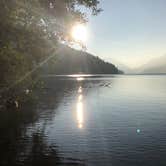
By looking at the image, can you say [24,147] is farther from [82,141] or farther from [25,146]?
[82,141]

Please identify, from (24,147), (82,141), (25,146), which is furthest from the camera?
(82,141)

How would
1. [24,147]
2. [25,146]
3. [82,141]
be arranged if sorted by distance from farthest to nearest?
[82,141] < [25,146] < [24,147]

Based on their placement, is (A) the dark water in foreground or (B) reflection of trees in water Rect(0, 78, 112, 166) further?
(A) the dark water in foreground

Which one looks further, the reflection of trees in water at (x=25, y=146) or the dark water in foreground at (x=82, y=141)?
the dark water in foreground at (x=82, y=141)

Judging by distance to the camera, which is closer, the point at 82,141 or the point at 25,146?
the point at 25,146

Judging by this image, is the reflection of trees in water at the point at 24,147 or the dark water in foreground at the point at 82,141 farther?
the dark water in foreground at the point at 82,141

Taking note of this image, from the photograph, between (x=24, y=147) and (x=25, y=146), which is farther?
(x=25, y=146)

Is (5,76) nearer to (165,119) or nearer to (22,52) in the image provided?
(22,52)

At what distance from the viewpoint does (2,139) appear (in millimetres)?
42562

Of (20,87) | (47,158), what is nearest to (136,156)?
(47,158)

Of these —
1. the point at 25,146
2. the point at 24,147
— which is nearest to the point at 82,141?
the point at 25,146

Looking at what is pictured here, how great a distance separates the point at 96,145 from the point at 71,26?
19645 millimetres

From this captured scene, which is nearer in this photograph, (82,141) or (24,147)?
(24,147)

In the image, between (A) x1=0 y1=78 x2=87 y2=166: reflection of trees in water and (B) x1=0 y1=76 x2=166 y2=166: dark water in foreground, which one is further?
(B) x1=0 y1=76 x2=166 y2=166: dark water in foreground
